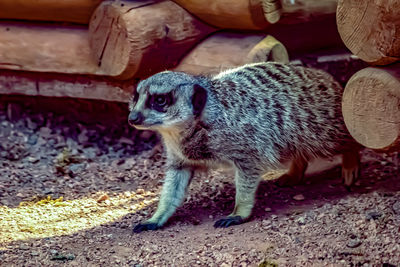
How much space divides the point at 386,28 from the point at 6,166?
130 inches

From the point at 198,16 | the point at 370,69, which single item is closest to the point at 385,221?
the point at 370,69

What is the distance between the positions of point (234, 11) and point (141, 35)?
29.2 inches

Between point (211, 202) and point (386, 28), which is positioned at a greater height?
point (386, 28)

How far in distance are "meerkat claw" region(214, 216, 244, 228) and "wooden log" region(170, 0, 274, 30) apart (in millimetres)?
1610

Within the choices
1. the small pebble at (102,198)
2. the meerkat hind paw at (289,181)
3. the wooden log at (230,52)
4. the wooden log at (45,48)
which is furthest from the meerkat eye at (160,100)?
the wooden log at (45,48)

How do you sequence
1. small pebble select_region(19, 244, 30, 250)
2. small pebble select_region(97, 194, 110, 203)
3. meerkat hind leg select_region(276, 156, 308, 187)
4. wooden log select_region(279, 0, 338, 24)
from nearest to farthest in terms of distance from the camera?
small pebble select_region(19, 244, 30, 250)
small pebble select_region(97, 194, 110, 203)
meerkat hind leg select_region(276, 156, 308, 187)
wooden log select_region(279, 0, 338, 24)

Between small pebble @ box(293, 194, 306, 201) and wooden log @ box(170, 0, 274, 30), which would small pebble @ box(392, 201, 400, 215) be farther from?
wooden log @ box(170, 0, 274, 30)

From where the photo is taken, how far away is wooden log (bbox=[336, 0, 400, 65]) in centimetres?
347

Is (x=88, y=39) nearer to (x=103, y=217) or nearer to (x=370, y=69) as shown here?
(x=103, y=217)

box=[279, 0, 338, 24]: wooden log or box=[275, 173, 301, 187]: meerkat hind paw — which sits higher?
box=[279, 0, 338, 24]: wooden log

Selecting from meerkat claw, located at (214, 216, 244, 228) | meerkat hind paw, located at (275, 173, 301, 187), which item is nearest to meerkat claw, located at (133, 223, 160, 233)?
meerkat claw, located at (214, 216, 244, 228)

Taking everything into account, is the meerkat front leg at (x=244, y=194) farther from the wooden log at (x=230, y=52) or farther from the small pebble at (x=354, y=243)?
the wooden log at (x=230, y=52)

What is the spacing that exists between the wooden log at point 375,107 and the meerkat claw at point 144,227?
1.36 metres

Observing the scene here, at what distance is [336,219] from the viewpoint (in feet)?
12.8
